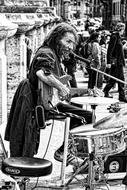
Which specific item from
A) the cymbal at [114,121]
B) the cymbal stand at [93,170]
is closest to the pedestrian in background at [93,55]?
the cymbal stand at [93,170]

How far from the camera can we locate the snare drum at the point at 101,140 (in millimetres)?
6906

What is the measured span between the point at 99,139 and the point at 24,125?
96 cm

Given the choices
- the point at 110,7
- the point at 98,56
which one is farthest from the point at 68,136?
the point at 110,7

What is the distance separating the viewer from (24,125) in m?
7.61

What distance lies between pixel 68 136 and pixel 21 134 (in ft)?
2.26

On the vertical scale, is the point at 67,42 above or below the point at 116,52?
above

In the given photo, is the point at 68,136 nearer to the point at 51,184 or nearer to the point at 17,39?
the point at 51,184

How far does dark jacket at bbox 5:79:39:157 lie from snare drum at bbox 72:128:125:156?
0.68 m

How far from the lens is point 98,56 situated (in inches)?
671

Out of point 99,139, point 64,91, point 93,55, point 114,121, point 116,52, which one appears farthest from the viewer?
point 93,55

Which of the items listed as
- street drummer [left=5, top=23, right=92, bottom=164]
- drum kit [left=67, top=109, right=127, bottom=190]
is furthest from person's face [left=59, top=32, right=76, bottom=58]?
drum kit [left=67, top=109, right=127, bottom=190]

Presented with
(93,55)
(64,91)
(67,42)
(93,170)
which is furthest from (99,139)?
(93,55)

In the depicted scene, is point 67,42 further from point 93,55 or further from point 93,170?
point 93,55

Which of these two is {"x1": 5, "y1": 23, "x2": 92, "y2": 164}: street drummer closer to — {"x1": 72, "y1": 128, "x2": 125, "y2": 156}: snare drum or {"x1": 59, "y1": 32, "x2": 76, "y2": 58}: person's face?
{"x1": 59, "y1": 32, "x2": 76, "y2": 58}: person's face
